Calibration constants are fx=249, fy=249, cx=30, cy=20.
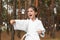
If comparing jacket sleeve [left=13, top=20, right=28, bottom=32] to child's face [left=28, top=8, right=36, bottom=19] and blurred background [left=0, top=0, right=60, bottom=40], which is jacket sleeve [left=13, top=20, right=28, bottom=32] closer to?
child's face [left=28, top=8, right=36, bottom=19]

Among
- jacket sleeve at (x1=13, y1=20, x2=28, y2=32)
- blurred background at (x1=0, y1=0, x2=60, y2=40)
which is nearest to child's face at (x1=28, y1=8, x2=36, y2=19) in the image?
jacket sleeve at (x1=13, y1=20, x2=28, y2=32)

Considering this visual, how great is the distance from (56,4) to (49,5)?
177 millimetres

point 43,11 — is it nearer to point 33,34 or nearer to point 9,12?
point 9,12

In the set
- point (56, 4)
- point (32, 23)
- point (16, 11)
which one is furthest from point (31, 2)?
point (32, 23)

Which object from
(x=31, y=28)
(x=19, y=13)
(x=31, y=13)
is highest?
(x=31, y=13)

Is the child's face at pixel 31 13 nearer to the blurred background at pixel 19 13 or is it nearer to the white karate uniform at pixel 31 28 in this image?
the white karate uniform at pixel 31 28

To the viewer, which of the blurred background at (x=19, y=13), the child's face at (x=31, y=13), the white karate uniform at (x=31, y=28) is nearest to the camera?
the child's face at (x=31, y=13)

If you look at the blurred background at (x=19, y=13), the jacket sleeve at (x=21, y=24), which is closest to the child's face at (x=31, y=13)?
the jacket sleeve at (x=21, y=24)

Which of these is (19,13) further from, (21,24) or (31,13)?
(31,13)

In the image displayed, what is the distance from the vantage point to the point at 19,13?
188 inches

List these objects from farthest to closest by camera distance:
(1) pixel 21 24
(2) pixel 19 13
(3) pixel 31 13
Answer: (2) pixel 19 13, (1) pixel 21 24, (3) pixel 31 13

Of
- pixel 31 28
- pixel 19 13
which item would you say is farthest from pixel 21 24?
pixel 19 13

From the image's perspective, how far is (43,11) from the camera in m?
5.07

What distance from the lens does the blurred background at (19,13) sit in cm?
474
